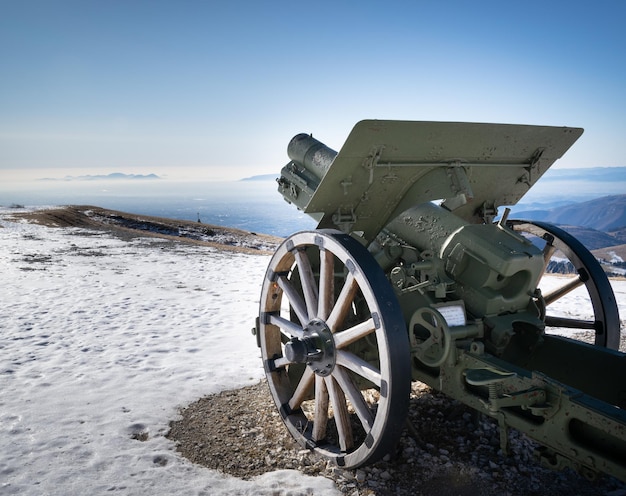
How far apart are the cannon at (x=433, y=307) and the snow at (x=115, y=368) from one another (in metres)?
0.76

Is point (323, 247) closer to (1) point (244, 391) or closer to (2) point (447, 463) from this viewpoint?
(2) point (447, 463)

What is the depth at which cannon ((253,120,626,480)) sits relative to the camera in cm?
277

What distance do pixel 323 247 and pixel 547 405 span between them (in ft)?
4.86

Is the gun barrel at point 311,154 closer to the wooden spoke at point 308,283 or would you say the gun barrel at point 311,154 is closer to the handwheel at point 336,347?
the handwheel at point 336,347

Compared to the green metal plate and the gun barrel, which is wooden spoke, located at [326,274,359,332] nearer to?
the green metal plate

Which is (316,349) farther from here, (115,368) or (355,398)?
(115,368)

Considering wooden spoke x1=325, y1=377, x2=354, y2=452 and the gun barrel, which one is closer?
wooden spoke x1=325, y1=377, x2=354, y2=452

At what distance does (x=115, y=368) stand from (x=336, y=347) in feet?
10.8

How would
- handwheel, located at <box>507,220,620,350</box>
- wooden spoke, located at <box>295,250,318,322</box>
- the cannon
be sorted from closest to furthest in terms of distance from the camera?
the cannon → wooden spoke, located at <box>295,250,318,322</box> → handwheel, located at <box>507,220,620,350</box>

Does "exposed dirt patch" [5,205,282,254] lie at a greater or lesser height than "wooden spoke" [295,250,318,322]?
lesser

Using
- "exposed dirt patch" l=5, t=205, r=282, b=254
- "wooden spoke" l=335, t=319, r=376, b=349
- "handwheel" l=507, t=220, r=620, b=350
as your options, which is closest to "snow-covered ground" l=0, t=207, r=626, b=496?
"wooden spoke" l=335, t=319, r=376, b=349

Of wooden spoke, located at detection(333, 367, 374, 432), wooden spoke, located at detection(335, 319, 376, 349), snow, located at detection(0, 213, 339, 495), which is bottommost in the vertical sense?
snow, located at detection(0, 213, 339, 495)

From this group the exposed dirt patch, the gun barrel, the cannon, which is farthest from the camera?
the exposed dirt patch

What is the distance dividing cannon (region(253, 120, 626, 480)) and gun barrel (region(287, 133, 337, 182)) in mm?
1063
